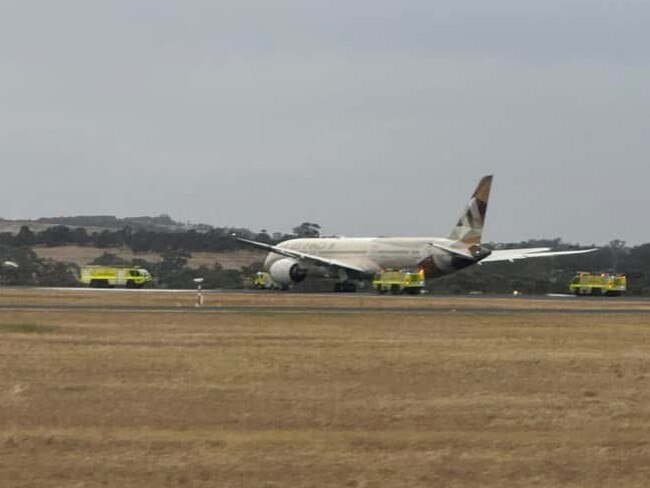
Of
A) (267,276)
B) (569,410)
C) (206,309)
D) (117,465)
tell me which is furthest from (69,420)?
(267,276)

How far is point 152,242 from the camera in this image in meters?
180

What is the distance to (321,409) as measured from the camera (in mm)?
19438

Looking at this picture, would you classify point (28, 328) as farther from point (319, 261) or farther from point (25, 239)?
point (25, 239)

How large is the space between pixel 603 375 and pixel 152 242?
157162mm

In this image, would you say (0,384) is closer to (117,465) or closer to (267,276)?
(117,465)

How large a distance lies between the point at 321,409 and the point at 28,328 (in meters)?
20.1

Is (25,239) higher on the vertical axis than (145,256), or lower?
higher

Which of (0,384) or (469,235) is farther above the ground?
(469,235)

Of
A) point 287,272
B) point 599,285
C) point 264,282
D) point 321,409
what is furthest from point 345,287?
point 321,409

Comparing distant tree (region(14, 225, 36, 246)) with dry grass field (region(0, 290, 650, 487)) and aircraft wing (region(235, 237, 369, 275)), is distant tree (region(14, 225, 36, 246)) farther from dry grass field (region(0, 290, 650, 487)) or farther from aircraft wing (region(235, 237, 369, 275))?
dry grass field (region(0, 290, 650, 487))

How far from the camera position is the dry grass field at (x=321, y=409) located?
47.4 ft

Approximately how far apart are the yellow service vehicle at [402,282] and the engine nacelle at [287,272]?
18.8ft

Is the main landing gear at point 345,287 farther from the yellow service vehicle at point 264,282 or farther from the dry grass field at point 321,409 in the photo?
the dry grass field at point 321,409

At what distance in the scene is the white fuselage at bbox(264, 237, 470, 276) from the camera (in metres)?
82.9
